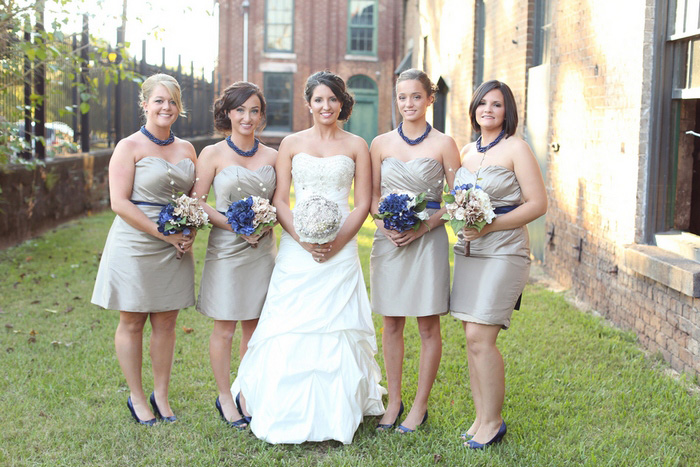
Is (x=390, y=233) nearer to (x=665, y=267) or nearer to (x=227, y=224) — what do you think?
(x=227, y=224)

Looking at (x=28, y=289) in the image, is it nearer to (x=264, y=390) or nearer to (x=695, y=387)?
(x=264, y=390)

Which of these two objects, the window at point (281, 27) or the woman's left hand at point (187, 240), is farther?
the window at point (281, 27)

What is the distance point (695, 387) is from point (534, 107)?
5.64 metres

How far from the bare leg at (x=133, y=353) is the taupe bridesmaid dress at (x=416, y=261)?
60.9 inches

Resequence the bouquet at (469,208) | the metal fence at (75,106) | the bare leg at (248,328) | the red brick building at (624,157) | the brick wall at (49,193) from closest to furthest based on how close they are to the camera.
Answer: the bouquet at (469,208) < the bare leg at (248,328) < the red brick building at (624,157) < the metal fence at (75,106) < the brick wall at (49,193)

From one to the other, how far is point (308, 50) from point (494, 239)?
2730 centimetres

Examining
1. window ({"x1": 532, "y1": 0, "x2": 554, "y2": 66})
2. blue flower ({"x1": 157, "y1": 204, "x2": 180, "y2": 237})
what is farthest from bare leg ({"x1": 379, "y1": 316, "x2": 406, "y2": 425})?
window ({"x1": 532, "y1": 0, "x2": 554, "y2": 66})

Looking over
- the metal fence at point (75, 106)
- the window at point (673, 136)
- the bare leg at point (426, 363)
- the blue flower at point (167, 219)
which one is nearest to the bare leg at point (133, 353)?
the blue flower at point (167, 219)

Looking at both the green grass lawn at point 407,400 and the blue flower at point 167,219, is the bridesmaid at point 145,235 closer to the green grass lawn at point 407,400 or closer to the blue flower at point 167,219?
the blue flower at point 167,219

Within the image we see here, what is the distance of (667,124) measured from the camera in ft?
19.6

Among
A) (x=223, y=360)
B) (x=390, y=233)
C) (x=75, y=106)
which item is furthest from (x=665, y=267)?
(x=75, y=106)

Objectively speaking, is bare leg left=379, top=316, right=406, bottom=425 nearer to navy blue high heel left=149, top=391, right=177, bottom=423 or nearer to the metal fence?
navy blue high heel left=149, top=391, right=177, bottom=423

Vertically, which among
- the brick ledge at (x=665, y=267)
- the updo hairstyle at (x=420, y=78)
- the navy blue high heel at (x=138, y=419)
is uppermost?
the updo hairstyle at (x=420, y=78)

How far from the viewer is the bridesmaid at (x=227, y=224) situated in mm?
4438
